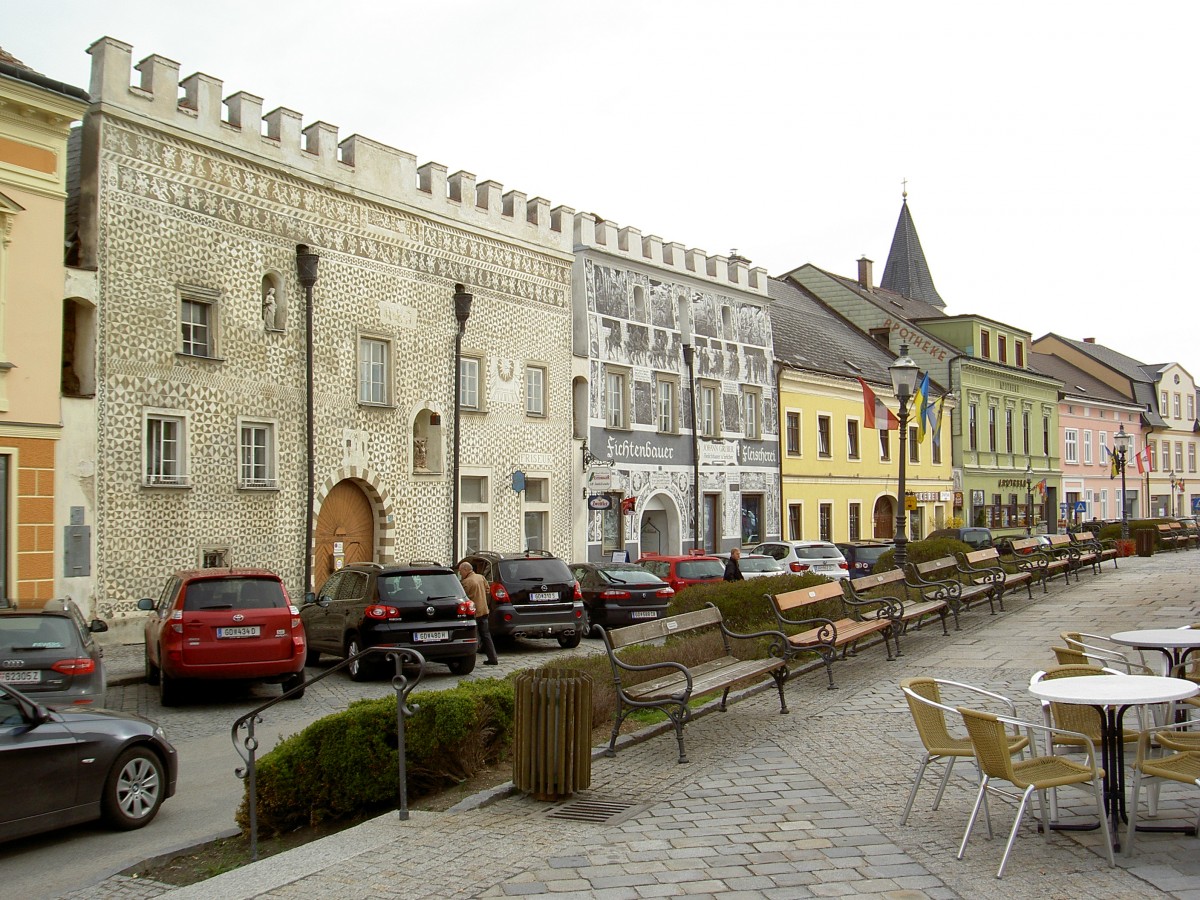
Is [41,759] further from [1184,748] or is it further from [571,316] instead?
[571,316]

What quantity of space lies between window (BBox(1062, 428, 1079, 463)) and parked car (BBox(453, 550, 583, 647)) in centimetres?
5173

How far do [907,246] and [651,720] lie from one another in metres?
57.3

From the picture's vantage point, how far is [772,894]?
594 centimetres

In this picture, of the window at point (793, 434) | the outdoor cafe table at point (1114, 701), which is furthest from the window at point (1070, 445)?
the outdoor cafe table at point (1114, 701)

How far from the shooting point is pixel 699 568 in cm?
2406

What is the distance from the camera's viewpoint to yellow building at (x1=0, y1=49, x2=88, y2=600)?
17812mm

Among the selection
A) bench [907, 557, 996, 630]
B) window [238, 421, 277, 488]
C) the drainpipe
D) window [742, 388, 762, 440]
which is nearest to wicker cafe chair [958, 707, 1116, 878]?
bench [907, 557, 996, 630]

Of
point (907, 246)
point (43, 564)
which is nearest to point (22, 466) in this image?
point (43, 564)

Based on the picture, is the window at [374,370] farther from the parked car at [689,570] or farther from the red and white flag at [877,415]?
the red and white flag at [877,415]

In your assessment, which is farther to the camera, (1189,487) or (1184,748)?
(1189,487)

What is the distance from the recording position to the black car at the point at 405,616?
51.1 ft

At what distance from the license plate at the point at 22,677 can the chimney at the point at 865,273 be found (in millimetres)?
49752

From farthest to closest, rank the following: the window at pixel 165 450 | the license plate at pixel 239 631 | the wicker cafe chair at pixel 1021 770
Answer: the window at pixel 165 450 → the license plate at pixel 239 631 → the wicker cafe chair at pixel 1021 770

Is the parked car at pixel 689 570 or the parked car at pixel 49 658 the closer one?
the parked car at pixel 49 658
